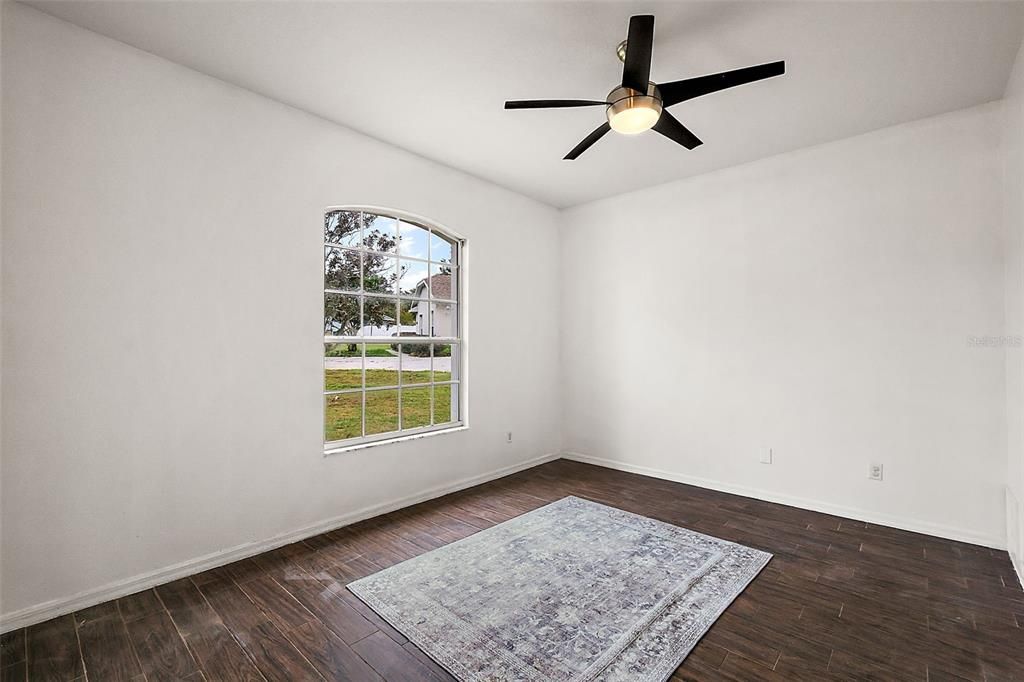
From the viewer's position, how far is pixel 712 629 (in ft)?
7.32

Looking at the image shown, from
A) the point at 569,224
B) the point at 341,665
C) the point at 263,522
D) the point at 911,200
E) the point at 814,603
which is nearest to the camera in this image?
the point at 341,665

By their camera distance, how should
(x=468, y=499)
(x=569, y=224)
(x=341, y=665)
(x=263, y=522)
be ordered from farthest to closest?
(x=569, y=224) < (x=468, y=499) < (x=263, y=522) < (x=341, y=665)

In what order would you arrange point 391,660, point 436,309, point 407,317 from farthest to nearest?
point 436,309
point 407,317
point 391,660

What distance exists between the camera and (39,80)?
2.33m

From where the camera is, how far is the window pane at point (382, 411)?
12.6 feet

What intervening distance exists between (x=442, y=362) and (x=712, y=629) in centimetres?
297

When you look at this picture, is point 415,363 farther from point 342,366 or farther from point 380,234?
point 380,234

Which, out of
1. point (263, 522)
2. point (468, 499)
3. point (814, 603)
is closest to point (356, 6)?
point (263, 522)

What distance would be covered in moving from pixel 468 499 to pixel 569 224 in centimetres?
331

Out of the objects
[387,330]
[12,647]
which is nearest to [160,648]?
[12,647]

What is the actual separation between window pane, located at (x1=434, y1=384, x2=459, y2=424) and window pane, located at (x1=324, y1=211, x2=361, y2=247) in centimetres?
150

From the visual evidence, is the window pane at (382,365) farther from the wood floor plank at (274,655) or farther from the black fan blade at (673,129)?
the black fan blade at (673,129)

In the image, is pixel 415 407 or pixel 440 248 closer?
pixel 415 407

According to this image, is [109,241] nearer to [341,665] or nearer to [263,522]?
[263,522]
